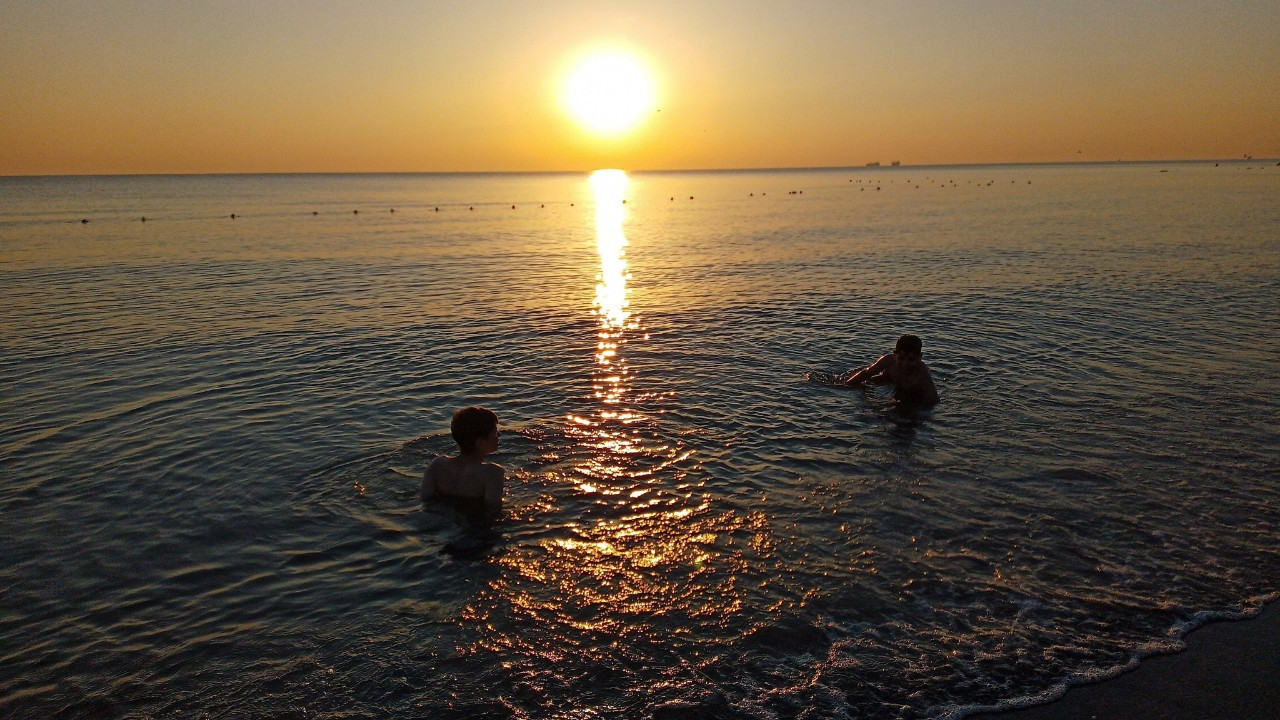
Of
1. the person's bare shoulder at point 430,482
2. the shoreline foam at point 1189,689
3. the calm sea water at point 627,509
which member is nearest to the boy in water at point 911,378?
the calm sea water at point 627,509

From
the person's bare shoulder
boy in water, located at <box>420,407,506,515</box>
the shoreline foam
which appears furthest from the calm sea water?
the person's bare shoulder

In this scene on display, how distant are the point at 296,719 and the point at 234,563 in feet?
11.5

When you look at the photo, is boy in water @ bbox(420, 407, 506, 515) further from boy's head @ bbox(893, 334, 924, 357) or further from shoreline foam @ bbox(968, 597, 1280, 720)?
boy's head @ bbox(893, 334, 924, 357)

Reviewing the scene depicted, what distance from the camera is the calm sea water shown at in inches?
275

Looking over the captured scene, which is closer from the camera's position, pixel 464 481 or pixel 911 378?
pixel 464 481

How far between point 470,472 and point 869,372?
979cm

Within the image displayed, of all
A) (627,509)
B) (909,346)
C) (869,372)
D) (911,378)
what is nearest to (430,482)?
(627,509)

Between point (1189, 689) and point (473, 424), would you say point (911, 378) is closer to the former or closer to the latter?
point (1189, 689)

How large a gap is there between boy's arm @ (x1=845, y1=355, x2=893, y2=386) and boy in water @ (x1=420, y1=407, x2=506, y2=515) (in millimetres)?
9301

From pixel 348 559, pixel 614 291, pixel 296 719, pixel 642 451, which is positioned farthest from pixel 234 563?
pixel 614 291

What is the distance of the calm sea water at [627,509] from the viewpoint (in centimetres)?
699

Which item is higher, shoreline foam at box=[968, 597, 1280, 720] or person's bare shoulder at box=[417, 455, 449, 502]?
person's bare shoulder at box=[417, 455, 449, 502]

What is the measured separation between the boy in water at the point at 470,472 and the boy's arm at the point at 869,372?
930 cm

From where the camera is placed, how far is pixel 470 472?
10.3 meters
